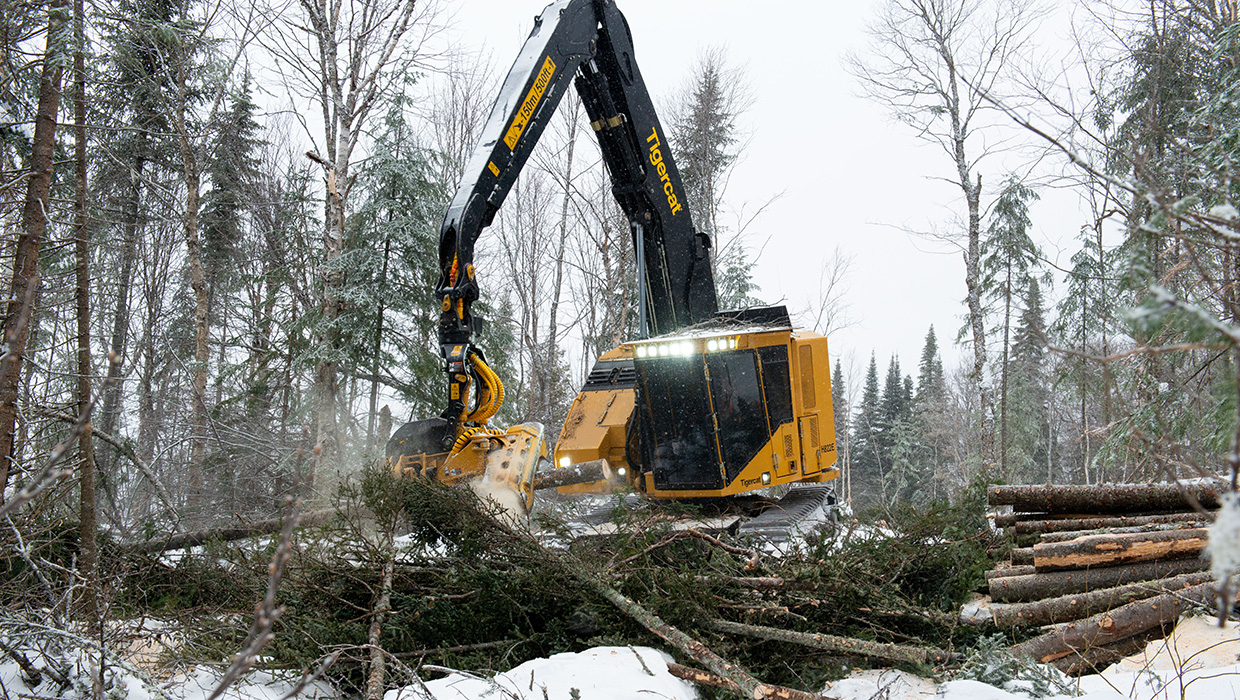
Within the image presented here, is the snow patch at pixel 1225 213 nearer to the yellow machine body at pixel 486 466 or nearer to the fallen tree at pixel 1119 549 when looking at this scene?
the fallen tree at pixel 1119 549

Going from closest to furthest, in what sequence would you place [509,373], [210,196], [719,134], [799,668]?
[799,668]
[509,373]
[210,196]
[719,134]

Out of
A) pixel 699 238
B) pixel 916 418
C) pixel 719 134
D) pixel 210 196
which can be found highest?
pixel 719 134

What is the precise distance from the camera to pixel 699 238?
28.4ft

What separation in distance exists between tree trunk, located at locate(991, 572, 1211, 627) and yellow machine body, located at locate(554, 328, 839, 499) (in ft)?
9.54

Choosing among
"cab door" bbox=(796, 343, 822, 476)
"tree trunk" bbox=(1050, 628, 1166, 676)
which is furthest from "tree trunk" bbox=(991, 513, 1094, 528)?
"cab door" bbox=(796, 343, 822, 476)

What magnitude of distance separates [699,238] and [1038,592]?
5.02 meters

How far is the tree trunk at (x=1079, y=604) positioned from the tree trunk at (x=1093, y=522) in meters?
0.82

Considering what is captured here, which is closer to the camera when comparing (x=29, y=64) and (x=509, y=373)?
(x=29, y=64)

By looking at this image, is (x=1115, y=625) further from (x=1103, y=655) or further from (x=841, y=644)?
(x=841, y=644)

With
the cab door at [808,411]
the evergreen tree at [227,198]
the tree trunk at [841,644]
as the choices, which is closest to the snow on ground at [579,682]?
the tree trunk at [841,644]

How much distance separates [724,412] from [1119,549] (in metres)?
3.42

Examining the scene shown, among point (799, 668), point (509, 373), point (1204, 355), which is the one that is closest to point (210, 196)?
point (509, 373)

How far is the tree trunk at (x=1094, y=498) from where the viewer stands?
5.62 metres

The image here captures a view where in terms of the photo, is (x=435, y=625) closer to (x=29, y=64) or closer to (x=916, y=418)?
(x=29, y=64)
